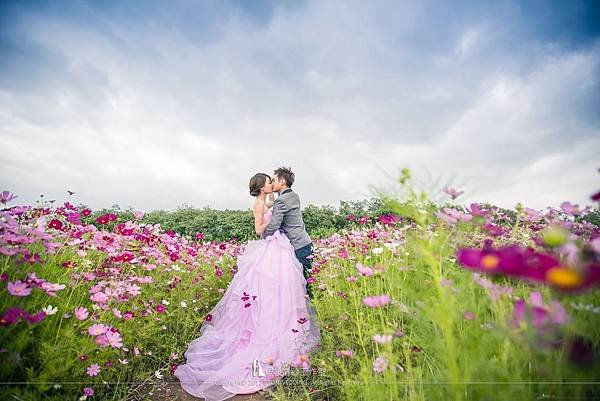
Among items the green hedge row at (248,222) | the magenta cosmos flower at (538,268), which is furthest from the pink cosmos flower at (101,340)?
the green hedge row at (248,222)

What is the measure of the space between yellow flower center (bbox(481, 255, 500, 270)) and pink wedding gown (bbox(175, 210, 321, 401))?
1.86 m

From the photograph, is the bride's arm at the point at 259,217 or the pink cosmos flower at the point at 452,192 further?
the bride's arm at the point at 259,217

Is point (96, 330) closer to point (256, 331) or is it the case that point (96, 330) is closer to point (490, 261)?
point (256, 331)

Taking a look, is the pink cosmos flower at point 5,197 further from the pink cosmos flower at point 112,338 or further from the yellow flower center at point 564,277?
the yellow flower center at point 564,277

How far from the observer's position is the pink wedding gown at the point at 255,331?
2615 mm

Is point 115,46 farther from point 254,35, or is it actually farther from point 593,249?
point 593,249

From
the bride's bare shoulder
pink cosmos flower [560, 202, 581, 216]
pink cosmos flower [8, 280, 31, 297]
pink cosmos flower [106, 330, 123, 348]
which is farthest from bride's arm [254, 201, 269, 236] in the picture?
pink cosmos flower [560, 202, 581, 216]

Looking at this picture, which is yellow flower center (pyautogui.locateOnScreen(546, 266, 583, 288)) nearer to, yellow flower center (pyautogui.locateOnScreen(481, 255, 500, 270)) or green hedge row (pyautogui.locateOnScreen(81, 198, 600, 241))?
yellow flower center (pyautogui.locateOnScreen(481, 255, 500, 270))

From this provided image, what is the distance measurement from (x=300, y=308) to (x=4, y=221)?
2.47 metres

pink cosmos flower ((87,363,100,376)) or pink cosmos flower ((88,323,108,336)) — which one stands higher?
pink cosmos flower ((88,323,108,336))

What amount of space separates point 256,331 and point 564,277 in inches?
112

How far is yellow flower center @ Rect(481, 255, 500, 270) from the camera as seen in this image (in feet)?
2.42

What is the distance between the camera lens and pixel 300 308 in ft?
10.9

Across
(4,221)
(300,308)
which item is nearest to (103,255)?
(4,221)
